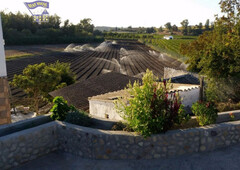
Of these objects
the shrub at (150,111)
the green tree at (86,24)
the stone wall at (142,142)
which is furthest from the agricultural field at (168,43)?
the shrub at (150,111)

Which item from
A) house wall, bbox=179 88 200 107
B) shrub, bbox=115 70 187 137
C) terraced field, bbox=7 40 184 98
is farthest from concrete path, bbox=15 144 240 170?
terraced field, bbox=7 40 184 98

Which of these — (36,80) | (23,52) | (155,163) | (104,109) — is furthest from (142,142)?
(23,52)

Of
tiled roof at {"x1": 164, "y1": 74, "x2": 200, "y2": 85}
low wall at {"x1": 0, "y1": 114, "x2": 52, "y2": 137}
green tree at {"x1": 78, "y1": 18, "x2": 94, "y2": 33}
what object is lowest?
low wall at {"x1": 0, "y1": 114, "x2": 52, "y2": 137}

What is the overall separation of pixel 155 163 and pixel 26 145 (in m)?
3.63

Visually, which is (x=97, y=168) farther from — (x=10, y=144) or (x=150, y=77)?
(x=150, y=77)

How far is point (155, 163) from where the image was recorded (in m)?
6.47

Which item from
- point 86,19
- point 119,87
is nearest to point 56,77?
point 119,87

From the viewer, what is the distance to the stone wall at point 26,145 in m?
6.31

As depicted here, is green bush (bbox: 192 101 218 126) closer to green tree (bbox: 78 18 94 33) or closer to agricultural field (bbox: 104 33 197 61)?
agricultural field (bbox: 104 33 197 61)

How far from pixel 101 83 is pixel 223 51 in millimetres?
9611

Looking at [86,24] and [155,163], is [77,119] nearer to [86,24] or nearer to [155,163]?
[155,163]

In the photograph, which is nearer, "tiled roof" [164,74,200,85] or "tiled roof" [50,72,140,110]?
"tiled roof" [50,72,140,110]

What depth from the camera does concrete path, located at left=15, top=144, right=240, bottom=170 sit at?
20.5 feet

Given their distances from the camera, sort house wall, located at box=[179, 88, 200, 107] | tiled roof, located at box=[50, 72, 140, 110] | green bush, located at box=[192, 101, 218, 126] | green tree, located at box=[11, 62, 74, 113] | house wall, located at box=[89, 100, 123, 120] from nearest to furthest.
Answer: green bush, located at box=[192, 101, 218, 126] < house wall, located at box=[89, 100, 123, 120] < house wall, located at box=[179, 88, 200, 107] < tiled roof, located at box=[50, 72, 140, 110] < green tree, located at box=[11, 62, 74, 113]
